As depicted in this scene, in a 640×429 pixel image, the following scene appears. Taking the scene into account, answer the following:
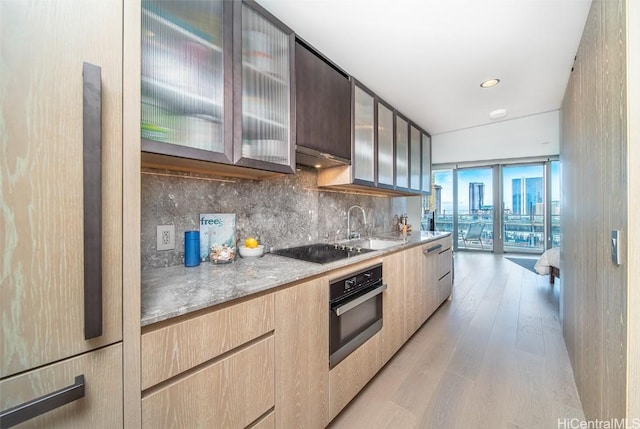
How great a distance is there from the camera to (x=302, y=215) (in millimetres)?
2039

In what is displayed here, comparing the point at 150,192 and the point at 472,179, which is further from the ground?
the point at 472,179

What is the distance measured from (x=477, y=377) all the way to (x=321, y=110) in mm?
2160

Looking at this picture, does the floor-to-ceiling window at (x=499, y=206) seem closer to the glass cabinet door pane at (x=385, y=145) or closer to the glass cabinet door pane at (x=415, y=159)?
the glass cabinet door pane at (x=415, y=159)

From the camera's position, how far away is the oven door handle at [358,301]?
4.23ft

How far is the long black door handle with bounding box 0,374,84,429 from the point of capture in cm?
49

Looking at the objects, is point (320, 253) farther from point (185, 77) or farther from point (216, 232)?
point (185, 77)

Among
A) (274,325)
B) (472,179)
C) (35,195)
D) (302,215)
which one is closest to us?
(35,195)

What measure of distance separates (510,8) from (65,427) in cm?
255

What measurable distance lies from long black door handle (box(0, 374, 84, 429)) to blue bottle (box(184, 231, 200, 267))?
74cm

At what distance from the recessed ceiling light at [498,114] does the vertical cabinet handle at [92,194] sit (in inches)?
154

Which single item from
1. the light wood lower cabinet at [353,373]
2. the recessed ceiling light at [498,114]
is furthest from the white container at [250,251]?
the recessed ceiling light at [498,114]

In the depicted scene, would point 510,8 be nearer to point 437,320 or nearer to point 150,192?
point 150,192

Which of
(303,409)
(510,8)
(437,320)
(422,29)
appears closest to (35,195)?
(303,409)

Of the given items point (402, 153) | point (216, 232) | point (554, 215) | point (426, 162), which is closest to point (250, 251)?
point (216, 232)
